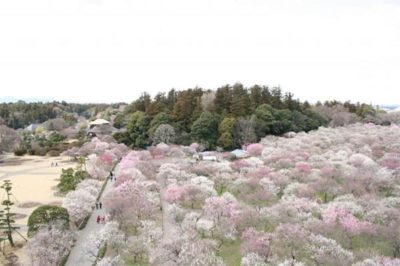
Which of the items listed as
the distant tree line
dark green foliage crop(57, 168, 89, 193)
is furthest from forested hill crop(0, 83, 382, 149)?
the distant tree line

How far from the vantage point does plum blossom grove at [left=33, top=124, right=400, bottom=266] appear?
55.2 ft

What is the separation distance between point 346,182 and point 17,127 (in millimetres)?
79381

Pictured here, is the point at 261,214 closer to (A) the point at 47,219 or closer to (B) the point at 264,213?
(B) the point at 264,213

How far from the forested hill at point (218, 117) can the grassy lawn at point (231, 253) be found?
1147 inches

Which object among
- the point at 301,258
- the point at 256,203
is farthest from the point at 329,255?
the point at 256,203

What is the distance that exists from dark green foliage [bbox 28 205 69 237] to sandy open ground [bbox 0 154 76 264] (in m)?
2.35

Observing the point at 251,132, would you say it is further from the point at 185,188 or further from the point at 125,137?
the point at 185,188

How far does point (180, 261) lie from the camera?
14945mm

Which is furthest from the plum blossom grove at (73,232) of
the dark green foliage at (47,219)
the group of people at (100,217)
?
the group of people at (100,217)

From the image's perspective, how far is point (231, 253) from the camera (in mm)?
19359

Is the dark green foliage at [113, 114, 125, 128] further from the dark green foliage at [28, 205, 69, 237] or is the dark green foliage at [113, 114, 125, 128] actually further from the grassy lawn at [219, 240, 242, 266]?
the grassy lawn at [219, 240, 242, 266]

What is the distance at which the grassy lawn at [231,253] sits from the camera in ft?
60.1

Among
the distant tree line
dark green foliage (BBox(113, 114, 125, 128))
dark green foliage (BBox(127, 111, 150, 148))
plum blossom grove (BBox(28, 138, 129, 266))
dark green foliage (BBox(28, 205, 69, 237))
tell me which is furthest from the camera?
the distant tree line

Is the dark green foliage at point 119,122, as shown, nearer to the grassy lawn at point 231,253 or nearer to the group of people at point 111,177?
the group of people at point 111,177
